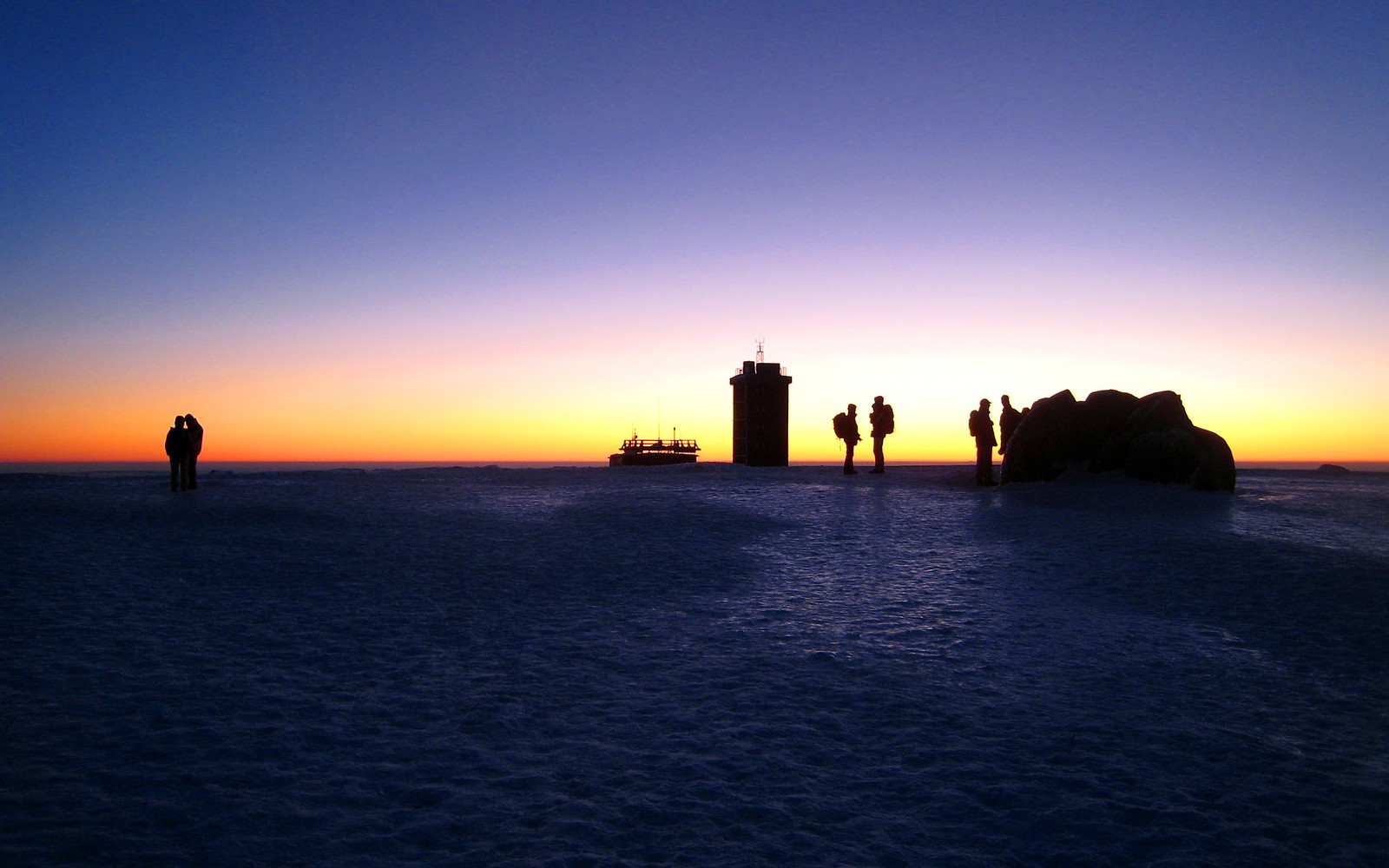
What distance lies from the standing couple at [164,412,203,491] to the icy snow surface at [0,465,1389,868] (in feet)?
27.3

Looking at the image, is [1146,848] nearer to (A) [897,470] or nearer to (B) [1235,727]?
(B) [1235,727]

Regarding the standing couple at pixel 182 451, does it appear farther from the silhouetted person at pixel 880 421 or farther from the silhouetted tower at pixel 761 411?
the silhouetted tower at pixel 761 411

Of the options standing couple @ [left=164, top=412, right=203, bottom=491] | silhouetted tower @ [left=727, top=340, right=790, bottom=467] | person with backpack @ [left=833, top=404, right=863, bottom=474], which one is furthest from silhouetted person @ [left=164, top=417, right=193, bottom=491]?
silhouetted tower @ [left=727, top=340, right=790, bottom=467]

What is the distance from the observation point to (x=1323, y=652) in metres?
8.05

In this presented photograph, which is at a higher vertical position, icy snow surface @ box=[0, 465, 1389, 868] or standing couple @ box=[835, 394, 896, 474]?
standing couple @ box=[835, 394, 896, 474]

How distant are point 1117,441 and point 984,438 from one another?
10.8 ft

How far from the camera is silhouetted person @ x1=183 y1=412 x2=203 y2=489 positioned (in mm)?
22562

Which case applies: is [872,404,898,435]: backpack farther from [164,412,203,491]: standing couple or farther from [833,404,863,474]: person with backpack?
[164,412,203,491]: standing couple

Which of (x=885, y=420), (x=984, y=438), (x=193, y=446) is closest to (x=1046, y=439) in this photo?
(x=984, y=438)

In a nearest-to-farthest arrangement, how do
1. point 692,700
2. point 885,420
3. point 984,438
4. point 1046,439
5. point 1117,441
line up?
point 692,700, point 1117,441, point 1046,439, point 984,438, point 885,420

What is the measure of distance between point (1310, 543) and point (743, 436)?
29.7 m

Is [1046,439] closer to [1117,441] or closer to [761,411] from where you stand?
[1117,441]

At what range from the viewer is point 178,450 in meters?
22.2

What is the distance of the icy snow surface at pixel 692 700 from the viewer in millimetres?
4559
